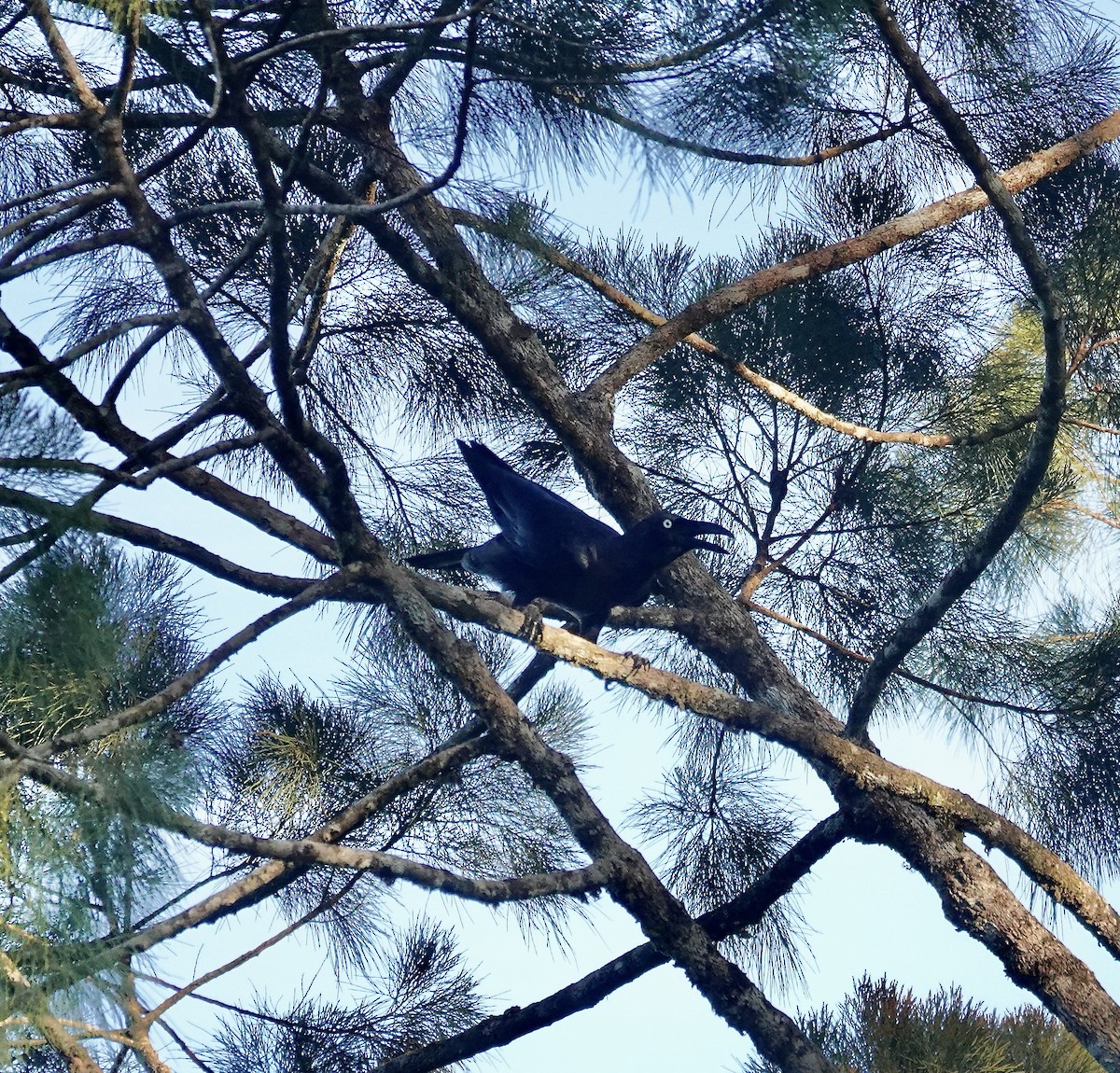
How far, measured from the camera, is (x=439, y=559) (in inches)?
122

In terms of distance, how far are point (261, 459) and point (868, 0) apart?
220 centimetres

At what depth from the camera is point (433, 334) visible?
3.32m

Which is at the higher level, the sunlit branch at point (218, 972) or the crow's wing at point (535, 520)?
the crow's wing at point (535, 520)

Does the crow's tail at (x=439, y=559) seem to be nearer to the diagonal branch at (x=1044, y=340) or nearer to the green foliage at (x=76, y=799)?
the diagonal branch at (x=1044, y=340)

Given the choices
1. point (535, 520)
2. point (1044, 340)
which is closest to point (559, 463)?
point (535, 520)

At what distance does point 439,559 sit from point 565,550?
14.5 inches

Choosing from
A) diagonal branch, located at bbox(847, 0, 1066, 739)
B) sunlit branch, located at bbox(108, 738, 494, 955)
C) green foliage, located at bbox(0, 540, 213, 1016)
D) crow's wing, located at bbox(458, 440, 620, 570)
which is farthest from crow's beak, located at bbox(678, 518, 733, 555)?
green foliage, located at bbox(0, 540, 213, 1016)


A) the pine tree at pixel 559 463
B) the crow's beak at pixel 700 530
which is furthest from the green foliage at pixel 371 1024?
the crow's beak at pixel 700 530

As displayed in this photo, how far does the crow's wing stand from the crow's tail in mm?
163

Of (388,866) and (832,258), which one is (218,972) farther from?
(832,258)

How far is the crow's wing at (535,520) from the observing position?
295 cm

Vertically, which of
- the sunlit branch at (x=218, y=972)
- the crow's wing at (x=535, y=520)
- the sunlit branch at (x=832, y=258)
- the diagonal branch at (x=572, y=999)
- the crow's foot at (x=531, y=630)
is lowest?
the diagonal branch at (x=572, y=999)

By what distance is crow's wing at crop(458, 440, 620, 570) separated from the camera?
2945 millimetres

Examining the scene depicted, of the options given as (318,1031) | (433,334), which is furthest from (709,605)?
(318,1031)
